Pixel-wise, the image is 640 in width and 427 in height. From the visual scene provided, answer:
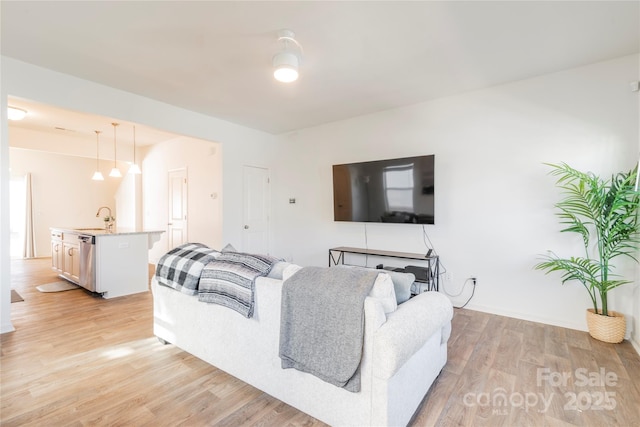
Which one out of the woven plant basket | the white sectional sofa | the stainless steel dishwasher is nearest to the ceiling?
the white sectional sofa

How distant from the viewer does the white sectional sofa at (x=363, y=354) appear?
145 centimetres

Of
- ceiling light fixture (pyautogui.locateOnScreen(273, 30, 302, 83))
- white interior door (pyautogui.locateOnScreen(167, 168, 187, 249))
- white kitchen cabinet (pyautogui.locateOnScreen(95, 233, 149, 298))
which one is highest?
ceiling light fixture (pyautogui.locateOnScreen(273, 30, 302, 83))

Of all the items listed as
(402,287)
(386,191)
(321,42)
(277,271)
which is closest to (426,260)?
(386,191)

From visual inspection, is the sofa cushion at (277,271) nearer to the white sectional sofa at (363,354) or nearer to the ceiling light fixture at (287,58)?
the white sectional sofa at (363,354)

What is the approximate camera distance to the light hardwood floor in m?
1.77

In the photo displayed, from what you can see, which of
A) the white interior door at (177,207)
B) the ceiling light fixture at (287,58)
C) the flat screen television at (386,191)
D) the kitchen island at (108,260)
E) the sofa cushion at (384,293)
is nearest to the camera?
the sofa cushion at (384,293)

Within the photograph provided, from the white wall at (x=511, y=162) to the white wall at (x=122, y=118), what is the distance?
2.09m

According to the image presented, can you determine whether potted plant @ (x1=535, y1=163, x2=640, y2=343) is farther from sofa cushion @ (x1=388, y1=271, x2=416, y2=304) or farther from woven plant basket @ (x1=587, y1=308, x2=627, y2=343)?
sofa cushion @ (x1=388, y1=271, x2=416, y2=304)

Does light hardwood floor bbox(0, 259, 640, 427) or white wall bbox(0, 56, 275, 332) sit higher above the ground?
white wall bbox(0, 56, 275, 332)

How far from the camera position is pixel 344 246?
4.75 metres

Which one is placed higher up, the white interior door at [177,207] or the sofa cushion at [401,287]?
the white interior door at [177,207]

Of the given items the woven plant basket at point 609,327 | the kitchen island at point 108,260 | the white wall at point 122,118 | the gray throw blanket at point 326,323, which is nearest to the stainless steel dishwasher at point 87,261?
the kitchen island at point 108,260

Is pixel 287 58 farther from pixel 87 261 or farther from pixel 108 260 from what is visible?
pixel 87 261

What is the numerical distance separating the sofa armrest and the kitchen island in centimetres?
401
